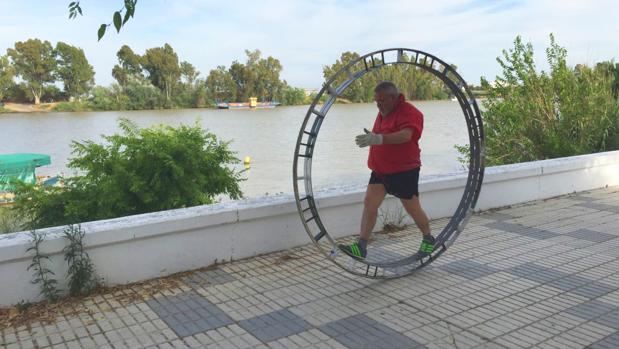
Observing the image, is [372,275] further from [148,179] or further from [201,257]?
[148,179]

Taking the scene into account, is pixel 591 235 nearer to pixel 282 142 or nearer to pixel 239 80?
pixel 282 142

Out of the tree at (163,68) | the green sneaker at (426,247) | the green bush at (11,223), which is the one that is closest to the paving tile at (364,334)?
the green sneaker at (426,247)

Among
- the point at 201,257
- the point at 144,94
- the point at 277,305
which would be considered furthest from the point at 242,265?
the point at 144,94

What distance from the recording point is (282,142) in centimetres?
3138

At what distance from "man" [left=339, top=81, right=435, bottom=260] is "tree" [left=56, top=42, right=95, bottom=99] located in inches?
2315

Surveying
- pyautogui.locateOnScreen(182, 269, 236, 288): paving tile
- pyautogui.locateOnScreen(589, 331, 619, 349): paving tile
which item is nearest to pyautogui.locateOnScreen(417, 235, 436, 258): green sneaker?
pyautogui.locateOnScreen(589, 331, 619, 349): paving tile

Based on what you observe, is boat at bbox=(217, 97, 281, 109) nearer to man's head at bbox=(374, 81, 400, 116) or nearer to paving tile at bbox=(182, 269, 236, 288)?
paving tile at bbox=(182, 269, 236, 288)

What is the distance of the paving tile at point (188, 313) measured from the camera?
11.9 feet

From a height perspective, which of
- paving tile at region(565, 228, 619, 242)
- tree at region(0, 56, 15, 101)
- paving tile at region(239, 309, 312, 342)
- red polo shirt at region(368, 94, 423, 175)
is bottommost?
paving tile at region(239, 309, 312, 342)

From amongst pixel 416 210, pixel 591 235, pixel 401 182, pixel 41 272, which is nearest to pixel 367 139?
pixel 401 182

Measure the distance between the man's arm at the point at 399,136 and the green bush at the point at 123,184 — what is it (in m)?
2.56

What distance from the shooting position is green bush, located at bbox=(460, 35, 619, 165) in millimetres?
10492

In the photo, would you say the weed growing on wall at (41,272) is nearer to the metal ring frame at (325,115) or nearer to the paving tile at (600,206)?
the metal ring frame at (325,115)

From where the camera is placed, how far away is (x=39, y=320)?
3.74 meters
